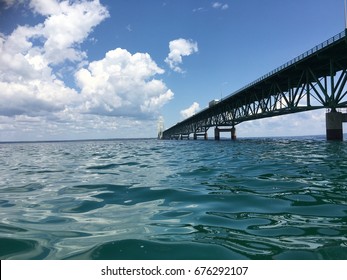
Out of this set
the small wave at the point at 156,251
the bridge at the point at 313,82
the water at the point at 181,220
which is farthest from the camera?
the bridge at the point at 313,82

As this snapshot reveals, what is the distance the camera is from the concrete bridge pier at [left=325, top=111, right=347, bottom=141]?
154 ft

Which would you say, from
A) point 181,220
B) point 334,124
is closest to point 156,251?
point 181,220

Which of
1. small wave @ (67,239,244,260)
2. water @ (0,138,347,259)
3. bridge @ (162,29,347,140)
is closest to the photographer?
small wave @ (67,239,244,260)

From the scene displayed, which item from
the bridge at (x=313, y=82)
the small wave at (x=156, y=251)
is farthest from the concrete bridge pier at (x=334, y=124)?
the small wave at (x=156, y=251)

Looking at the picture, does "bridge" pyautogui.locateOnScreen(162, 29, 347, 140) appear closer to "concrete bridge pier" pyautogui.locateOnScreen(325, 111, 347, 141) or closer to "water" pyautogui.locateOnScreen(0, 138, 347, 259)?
"concrete bridge pier" pyautogui.locateOnScreen(325, 111, 347, 141)

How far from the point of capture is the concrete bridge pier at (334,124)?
154 feet

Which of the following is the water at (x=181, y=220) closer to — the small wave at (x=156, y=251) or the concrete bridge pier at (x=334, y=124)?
the small wave at (x=156, y=251)

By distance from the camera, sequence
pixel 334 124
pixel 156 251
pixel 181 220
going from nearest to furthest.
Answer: pixel 156 251 → pixel 181 220 → pixel 334 124

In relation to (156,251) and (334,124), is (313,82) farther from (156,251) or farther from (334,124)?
(156,251)

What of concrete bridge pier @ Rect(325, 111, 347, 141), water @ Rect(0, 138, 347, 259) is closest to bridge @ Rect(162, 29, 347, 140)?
concrete bridge pier @ Rect(325, 111, 347, 141)

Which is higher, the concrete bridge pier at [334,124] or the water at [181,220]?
the concrete bridge pier at [334,124]

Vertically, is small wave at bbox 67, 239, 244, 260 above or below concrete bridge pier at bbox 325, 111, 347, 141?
below

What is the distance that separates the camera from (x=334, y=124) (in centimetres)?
4762

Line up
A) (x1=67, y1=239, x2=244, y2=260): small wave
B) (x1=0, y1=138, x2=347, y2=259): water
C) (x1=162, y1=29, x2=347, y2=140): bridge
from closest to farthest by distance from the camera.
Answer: (x1=67, y1=239, x2=244, y2=260): small wave, (x1=0, y1=138, x2=347, y2=259): water, (x1=162, y1=29, x2=347, y2=140): bridge
